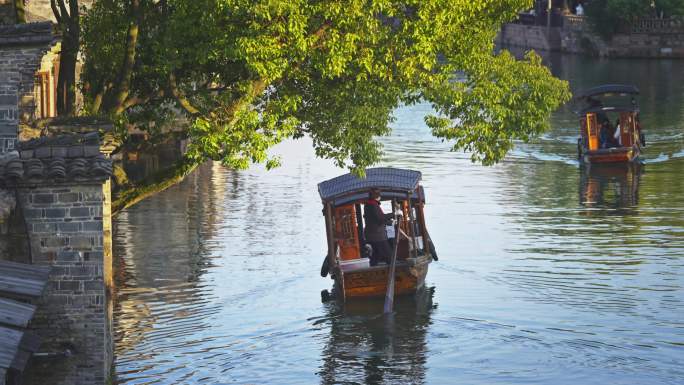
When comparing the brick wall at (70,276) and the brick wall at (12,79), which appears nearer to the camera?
the brick wall at (70,276)

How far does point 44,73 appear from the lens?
39.2m

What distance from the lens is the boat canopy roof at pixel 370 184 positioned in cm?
2802

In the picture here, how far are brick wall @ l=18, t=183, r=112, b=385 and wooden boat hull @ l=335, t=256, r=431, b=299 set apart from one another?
876 cm

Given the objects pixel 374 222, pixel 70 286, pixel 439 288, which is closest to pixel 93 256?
pixel 70 286

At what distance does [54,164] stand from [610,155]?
30.8 meters

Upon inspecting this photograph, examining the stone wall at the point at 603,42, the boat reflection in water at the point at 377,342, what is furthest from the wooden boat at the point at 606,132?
the stone wall at the point at 603,42

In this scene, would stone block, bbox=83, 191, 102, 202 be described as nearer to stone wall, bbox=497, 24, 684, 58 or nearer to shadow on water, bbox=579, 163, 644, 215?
shadow on water, bbox=579, 163, 644, 215

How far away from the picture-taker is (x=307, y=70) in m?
25.1

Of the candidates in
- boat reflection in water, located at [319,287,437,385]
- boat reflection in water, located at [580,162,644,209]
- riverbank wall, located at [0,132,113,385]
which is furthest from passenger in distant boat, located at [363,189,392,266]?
boat reflection in water, located at [580,162,644,209]

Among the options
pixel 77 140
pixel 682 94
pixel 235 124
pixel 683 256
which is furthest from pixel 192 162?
pixel 682 94

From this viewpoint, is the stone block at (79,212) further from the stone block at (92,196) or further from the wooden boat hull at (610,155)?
the wooden boat hull at (610,155)

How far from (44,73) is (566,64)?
195 ft

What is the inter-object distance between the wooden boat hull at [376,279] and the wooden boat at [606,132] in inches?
793

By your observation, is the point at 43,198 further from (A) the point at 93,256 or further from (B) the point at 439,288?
(B) the point at 439,288
